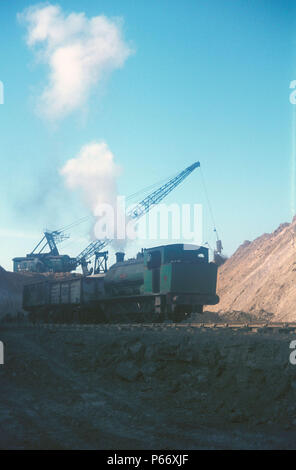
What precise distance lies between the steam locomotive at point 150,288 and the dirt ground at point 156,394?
18.4ft

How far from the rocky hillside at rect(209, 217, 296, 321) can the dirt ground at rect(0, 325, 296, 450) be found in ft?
73.3

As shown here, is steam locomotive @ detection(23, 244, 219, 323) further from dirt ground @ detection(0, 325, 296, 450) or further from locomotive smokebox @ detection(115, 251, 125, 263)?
dirt ground @ detection(0, 325, 296, 450)

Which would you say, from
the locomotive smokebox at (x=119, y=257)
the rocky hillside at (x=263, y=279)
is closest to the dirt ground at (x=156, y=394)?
the locomotive smokebox at (x=119, y=257)

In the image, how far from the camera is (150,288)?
2200 centimetres

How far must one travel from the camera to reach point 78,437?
808 centimetres

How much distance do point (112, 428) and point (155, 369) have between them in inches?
A: 158

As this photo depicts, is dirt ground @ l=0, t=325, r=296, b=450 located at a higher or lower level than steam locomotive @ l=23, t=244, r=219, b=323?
lower

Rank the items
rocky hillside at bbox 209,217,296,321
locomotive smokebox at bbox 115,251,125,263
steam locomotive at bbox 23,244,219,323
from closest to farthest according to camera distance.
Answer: steam locomotive at bbox 23,244,219,323 < locomotive smokebox at bbox 115,251,125,263 < rocky hillside at bbox 209,217,296,321

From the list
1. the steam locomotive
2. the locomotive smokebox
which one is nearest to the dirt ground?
the steam locomotive

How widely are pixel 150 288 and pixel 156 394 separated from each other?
10.8 metres

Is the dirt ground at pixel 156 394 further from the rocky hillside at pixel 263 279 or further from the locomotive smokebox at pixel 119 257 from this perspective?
the rocky hillside at pixel 263 279

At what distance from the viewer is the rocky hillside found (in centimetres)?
3888
